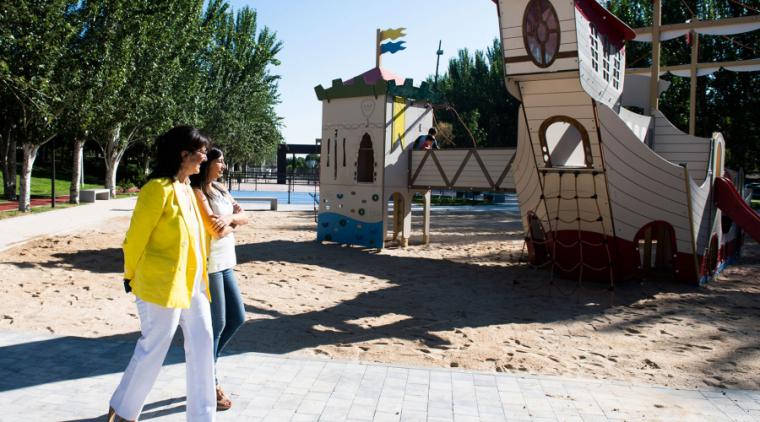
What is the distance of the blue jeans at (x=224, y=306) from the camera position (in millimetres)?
3904

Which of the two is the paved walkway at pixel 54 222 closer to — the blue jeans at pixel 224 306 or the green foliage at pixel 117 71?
the green foliage at pixel 117 71

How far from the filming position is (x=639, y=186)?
901cm

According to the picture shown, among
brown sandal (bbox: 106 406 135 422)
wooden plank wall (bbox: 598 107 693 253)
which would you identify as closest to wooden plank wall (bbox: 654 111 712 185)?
wooden plank wall (bbox: 598 107 693 253)

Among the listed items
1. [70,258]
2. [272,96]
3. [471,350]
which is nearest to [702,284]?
[471,350]

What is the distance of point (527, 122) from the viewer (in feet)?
29.2

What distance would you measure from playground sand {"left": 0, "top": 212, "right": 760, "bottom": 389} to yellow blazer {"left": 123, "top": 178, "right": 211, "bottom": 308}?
1.92 metres

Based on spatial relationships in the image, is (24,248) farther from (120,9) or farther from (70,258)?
(120,9)

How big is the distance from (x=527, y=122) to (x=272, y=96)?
138 feet

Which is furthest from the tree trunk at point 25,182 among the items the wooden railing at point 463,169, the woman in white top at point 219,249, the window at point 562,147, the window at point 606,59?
the woman in white top at point 219,249

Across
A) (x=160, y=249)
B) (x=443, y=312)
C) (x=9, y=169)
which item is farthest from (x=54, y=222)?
(x=160, y=249)

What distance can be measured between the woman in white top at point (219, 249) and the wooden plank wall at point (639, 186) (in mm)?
6199

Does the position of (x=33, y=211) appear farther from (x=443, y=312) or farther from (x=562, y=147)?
(x=562, y=147)

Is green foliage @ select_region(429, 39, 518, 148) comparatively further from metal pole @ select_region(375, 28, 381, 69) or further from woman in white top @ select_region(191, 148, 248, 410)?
woman in white top @ select_region(191, 148, 248, 410)

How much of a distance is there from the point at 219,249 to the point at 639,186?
7.15 metres
